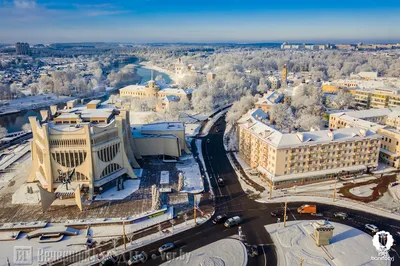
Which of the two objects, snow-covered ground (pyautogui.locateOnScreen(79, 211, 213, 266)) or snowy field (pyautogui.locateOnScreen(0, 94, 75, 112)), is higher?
snowy field (pyautogui.locateOnScreen(0, 94, 75, 112))

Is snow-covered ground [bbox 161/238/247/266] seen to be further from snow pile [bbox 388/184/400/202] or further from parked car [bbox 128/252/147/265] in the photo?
snow pile [bbox 388/184/400/202]

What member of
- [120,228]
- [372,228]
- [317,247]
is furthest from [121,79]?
[317,247]

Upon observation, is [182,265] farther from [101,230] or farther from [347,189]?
[347,189]

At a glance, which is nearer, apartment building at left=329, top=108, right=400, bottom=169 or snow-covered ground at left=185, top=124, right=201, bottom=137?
apartment building at left=329, top=108, right=400, bottom=169

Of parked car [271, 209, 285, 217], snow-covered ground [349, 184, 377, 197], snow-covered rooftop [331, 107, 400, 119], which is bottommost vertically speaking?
parked car [271, 209, 285, 217]

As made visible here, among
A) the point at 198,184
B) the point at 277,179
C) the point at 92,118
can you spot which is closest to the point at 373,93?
the point at 277,179

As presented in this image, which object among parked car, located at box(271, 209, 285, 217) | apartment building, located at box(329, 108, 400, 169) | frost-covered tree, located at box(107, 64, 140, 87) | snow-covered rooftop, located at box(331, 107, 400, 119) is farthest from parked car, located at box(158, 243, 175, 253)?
frost-covered tree, located at box(107, 64, 140, 87)

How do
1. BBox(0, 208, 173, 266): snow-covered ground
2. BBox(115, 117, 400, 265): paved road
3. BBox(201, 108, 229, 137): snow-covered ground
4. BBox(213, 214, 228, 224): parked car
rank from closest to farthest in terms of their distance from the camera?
BBox(0, 208, 173, 266): snow-covered ground
BBox(115, 117, 400, 265): paved road
BBox(213, 214, 228, 224): parked car
BBox(201, 108, 229, 137): snow-covered ground
